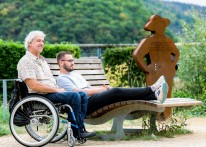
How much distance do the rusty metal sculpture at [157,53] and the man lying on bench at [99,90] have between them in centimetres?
135

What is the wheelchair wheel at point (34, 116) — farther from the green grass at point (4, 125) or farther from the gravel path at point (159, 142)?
the green grass at point (4, 125)

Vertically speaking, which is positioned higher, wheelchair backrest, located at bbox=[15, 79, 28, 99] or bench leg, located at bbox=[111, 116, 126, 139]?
wheelchair backrest, located at bbox=[15, 79, 28, 99]

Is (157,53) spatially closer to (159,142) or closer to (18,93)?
(159,142)

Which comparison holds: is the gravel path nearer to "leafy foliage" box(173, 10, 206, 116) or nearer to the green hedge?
"leafy foliage" box(173, 10, 206, 116)

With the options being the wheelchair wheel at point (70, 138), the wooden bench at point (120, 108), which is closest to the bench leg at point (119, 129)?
the wooden bench at point (120, 108)

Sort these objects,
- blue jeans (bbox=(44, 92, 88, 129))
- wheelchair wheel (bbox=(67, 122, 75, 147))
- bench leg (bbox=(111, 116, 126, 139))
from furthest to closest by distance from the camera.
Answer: bench leg (bbox=(111, 116, 126, 139)), blue jeans (bbox=(44, 92, 88, 129)), wheelchair wheel (bbox=(67, 122, 75, 147))

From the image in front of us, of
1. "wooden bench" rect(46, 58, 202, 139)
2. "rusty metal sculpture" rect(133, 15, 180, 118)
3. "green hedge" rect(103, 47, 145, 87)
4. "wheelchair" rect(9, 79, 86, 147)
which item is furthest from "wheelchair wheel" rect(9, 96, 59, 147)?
"green hedge" rect(103, 47, 145, 87)

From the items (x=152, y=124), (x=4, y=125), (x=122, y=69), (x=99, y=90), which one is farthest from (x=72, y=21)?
(x=99, y=90)

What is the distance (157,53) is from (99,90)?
187 centimetres

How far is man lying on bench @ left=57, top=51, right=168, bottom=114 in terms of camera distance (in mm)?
7808

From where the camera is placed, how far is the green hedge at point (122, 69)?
14935 millimetres

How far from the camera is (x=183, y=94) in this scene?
535 inches

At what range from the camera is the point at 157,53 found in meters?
9.76

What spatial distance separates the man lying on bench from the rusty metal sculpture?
135 centimetres
